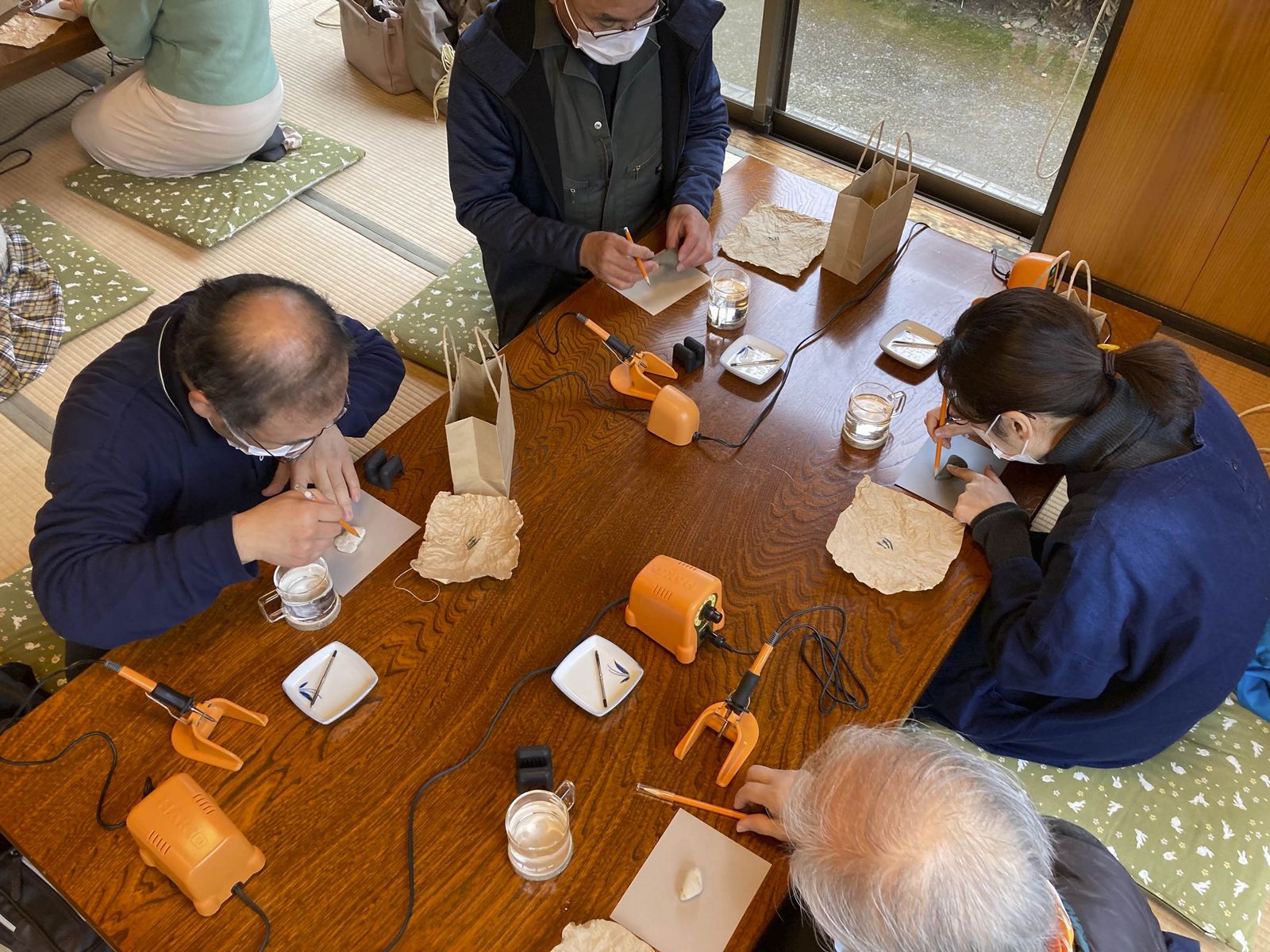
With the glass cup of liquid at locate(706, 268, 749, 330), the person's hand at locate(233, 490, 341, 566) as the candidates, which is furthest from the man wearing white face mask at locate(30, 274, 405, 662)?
the glass cup of liquid at locate(706, 268, 749, 330)

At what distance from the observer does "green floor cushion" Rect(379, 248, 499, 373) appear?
8.61 feet

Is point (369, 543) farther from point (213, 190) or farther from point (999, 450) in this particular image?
point (213, 190)

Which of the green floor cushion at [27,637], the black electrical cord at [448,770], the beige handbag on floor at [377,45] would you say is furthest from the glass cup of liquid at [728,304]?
the beige handbag on floor at [377,45]

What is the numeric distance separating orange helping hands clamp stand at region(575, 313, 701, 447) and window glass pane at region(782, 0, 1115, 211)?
210cm

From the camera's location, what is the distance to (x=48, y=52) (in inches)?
122

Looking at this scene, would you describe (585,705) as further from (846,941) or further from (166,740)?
(166,740)

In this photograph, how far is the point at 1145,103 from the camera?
8.29 feet

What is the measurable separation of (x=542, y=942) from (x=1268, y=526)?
49.9 inches

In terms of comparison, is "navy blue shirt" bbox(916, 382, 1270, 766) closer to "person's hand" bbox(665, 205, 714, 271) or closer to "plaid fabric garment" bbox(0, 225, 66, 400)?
"person's hand" bbox(665, 205, 714, 271)

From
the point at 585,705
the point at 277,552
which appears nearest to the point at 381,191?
the point at 277,552

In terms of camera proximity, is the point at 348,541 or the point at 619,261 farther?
the point at 619,261

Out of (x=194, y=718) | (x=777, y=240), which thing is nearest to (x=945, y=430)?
(x=777, y=240)

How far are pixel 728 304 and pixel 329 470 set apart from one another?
81 centimetres

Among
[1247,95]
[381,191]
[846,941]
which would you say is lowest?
[381,191]
